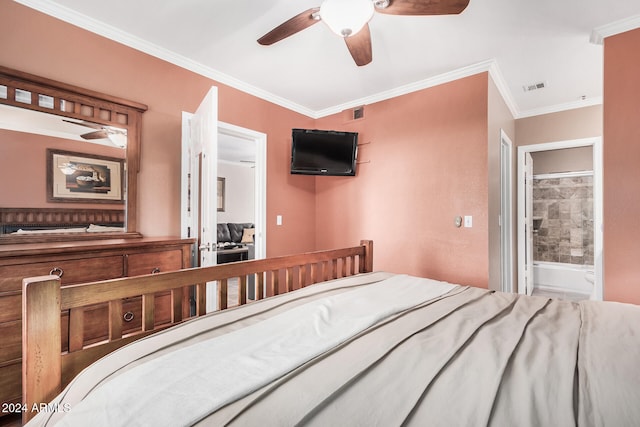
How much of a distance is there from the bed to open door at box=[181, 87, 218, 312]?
88 centimetres

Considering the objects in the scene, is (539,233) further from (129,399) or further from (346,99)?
(129,399)

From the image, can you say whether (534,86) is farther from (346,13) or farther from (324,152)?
(346,13)

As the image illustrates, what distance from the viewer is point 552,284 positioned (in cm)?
451

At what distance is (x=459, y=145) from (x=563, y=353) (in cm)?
219

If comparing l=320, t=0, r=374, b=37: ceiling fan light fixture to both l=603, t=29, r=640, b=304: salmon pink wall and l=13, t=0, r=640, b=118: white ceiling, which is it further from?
l=603, t=29, r=640, b=304: salmon pink wall

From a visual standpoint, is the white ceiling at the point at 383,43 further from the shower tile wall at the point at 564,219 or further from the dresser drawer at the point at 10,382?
the dresser drawer at the point at 10,382

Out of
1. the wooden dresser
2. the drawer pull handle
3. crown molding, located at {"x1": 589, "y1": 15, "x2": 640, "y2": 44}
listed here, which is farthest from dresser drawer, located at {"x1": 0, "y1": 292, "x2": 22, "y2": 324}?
crown molding, located at {"x1": 589, "y1": 15, "x2": 640, "y2": 44}

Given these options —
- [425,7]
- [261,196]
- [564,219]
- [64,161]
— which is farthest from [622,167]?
[64,161]

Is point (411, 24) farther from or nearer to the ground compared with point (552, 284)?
farther from the ground

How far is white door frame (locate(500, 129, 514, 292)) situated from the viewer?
320 centimetres

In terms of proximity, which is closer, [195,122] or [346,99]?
[195,122]

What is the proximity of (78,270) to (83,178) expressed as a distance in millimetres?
753

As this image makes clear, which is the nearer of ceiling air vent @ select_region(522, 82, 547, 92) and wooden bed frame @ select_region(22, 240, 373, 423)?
wooden bed frame @ select_region(22, 240, 373, 423)

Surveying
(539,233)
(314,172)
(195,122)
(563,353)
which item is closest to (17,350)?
(195,122)
